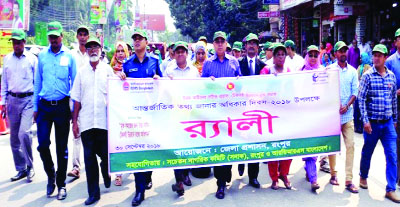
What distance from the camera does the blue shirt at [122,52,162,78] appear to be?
16.5 feet

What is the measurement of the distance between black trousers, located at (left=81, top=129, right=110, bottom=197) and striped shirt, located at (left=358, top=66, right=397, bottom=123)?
10.2ft

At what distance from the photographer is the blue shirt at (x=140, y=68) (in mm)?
5043

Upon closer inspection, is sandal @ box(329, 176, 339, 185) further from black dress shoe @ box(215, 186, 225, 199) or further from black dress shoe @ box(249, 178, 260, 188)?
black dress shoe @ box(215, 186, 225, 199)

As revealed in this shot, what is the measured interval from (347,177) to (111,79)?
3.17m

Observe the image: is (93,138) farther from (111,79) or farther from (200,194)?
(200,194)

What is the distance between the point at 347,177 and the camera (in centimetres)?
528

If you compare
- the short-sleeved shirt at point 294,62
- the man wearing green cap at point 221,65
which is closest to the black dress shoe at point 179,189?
the man wearing green cap at point 221,65

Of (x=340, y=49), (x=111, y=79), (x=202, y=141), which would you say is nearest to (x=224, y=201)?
(x=202, y=141)

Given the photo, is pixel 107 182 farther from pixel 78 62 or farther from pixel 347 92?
pixel 347 92

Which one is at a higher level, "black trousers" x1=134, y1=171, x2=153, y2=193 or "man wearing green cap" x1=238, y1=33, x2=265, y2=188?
"man wearing green cap" x1=238, y1=33, x2=265, y2=188

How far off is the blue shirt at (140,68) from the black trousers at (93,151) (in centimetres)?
78

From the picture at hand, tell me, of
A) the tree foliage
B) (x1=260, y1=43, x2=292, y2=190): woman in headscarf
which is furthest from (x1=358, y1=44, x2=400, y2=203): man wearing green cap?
the tree foliage

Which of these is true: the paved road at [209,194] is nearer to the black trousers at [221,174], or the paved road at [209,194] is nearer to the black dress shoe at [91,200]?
the black dress shoe at [91,200]

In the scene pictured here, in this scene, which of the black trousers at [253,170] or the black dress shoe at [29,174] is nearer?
the black trousers at [253,170]
